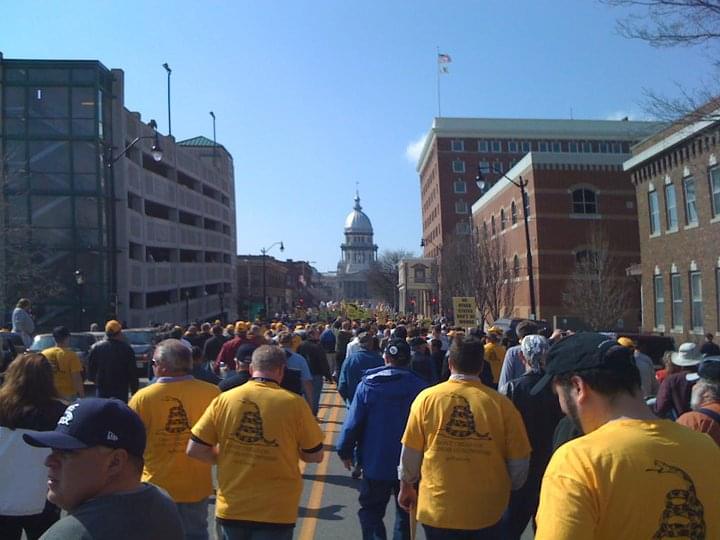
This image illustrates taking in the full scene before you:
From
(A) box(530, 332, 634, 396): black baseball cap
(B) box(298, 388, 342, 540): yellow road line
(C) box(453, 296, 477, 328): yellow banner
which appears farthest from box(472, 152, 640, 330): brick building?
(A) box(530, 332, 634, 396): black baseball cap

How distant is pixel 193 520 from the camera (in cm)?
507

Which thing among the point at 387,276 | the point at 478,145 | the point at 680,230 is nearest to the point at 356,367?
the point at 680,230

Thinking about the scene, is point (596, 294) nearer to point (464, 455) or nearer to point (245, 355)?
point (245, 355)

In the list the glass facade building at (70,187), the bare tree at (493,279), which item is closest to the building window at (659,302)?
the bare tree at (493,279)

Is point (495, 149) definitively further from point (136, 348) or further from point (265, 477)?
point (265, 477)

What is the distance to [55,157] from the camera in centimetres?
4100

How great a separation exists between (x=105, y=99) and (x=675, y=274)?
3385 cm

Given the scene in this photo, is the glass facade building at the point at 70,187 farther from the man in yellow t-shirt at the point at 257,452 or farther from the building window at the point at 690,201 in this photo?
the man in yellow t-shirt at the point at 257,452

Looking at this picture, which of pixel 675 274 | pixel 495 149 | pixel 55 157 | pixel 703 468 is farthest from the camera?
pixel 495 149

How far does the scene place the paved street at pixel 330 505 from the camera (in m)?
6.88

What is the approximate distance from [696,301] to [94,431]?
27028mm

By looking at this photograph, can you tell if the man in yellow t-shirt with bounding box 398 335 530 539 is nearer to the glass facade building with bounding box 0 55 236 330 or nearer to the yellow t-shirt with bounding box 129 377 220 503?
the yellow t-shirt with bounding box 129 377 220 503

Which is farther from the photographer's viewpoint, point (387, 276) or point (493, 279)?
point (387, 276)

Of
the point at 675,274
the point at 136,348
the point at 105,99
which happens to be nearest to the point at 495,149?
the point at 105,99
